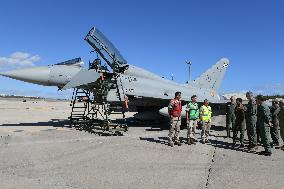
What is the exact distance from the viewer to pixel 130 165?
7277 mm

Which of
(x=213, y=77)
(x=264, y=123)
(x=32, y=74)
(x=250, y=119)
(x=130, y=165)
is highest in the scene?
(x=213, y=77)

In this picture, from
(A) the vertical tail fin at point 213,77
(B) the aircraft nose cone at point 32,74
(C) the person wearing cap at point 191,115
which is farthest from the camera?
(A) the vertical tail fin at point 213,77

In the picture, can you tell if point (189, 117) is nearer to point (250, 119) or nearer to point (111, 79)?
point (250, 119)

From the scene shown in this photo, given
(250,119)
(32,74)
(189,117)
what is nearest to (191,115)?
(189,117)

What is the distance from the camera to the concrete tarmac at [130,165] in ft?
19.1

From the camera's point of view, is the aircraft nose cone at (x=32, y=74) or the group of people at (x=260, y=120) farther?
the aircraft nose cone at (x=32, y=74)

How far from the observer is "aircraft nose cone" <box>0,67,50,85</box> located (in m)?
14.2

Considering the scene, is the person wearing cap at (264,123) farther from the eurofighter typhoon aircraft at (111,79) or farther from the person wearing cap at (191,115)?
the eurofighter typhoon aircraft at (111,79)

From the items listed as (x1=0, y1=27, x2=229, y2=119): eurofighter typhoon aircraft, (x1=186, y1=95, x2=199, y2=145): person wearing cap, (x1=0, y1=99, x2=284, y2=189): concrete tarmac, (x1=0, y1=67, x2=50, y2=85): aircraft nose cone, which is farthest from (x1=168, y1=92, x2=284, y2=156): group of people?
(x1=0, y1=67, x2=50, y2=85): aircraft nose cone

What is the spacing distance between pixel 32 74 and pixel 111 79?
3.83 metres

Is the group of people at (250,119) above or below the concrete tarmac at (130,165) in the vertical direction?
above

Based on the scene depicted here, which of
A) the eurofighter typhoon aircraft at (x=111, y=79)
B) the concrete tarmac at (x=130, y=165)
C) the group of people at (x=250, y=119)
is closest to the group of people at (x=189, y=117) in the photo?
the group of people at (x=250, y=119)

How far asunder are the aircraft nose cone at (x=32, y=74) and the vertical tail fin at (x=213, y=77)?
34.0ft

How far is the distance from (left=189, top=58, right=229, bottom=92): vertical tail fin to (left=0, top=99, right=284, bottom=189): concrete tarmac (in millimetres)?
10994
